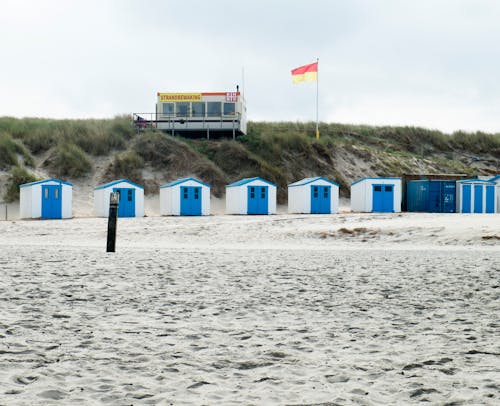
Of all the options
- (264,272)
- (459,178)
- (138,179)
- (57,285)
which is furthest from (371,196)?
(57,285)

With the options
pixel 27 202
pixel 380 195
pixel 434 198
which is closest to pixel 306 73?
pixel 380 195

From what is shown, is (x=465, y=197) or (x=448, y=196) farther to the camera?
(x=465, y=197)

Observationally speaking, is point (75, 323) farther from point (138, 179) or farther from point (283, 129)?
point (283, 129)

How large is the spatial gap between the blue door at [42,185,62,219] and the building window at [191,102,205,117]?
55.4 ft

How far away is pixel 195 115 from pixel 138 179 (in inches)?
300

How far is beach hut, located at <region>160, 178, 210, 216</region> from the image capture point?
3188cm

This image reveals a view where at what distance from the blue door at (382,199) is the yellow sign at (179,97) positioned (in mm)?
16820

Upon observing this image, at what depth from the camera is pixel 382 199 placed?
109 ft

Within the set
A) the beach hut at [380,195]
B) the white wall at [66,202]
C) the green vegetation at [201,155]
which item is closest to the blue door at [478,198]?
the beach hut at [380,195]

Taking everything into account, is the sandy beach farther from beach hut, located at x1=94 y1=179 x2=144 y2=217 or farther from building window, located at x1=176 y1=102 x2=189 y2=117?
building window, located at x1=176 y1=102 x2=189 y2=117

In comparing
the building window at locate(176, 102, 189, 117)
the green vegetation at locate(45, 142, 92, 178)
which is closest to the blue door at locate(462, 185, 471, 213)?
the building window at locate(176, 102, 189, 117)

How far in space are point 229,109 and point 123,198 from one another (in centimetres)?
1637

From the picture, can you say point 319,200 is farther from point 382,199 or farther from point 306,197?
point 382,199

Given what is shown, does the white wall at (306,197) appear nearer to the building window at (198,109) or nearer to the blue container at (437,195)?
the blue container at (437,195)
